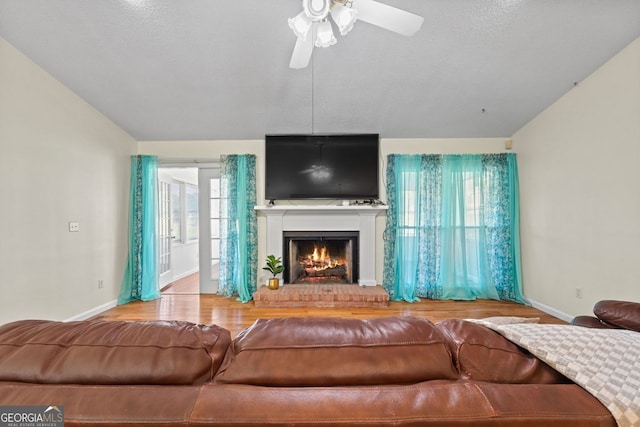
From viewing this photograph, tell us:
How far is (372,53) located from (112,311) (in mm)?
4198

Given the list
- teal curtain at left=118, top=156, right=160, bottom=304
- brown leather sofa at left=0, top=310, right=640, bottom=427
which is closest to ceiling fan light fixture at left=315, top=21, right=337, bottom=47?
brown leather sofa at left=0, top=310, right=640, bottom=427

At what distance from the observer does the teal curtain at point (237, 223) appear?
3.86m

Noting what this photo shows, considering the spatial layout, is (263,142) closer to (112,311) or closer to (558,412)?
(112,311)

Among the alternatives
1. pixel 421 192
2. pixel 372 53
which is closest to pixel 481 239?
pixel 421 192

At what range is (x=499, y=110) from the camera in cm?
329

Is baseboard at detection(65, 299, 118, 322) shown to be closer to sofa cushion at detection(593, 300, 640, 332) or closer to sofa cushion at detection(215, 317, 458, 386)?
sofa cushion at detection(215, 317, 458, 386)

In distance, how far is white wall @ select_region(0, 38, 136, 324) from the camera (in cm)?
235

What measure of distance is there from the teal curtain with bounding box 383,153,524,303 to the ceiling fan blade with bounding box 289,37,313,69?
2266 millimetres

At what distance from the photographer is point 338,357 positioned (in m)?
0.69

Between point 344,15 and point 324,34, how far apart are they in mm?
161

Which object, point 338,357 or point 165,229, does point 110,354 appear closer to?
point 338,357

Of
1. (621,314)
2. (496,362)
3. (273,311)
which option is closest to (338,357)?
(496,362)

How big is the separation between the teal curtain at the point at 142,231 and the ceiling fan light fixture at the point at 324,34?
3.29 meters

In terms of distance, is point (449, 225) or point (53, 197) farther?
point (449, 225)
